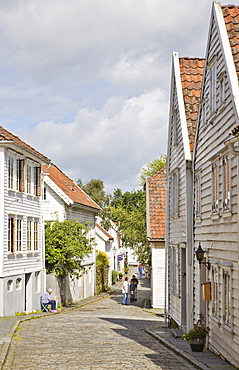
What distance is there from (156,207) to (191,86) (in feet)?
50.9

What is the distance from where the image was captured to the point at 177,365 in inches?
545

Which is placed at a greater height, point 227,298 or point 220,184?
point 220,184

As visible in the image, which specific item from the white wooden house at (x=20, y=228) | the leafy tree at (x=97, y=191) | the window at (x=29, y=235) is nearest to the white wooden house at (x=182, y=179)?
the white wooden house at (x=20, y=228)

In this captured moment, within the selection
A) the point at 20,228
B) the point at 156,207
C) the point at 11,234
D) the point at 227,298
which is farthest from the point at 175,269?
the point at 156,207

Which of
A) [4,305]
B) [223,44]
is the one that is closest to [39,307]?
[4,305]

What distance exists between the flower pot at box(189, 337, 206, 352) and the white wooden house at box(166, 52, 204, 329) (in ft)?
9.33

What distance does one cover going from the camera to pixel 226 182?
13.6 meters

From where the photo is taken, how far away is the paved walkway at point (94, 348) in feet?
45.3

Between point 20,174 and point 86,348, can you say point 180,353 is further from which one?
point 20,174

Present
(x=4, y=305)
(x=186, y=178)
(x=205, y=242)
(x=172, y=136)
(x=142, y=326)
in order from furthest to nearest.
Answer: (x=4, y=305), (x=142, y=326), (x=172, y=136), (x=186, y=178), (x=205, y=242)

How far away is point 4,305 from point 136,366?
14598 mm

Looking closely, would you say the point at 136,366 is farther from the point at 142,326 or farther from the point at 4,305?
the point at 4,305

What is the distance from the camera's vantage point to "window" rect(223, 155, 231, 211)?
43.1 feet

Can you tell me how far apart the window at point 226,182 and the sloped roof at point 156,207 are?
20.6 meters
